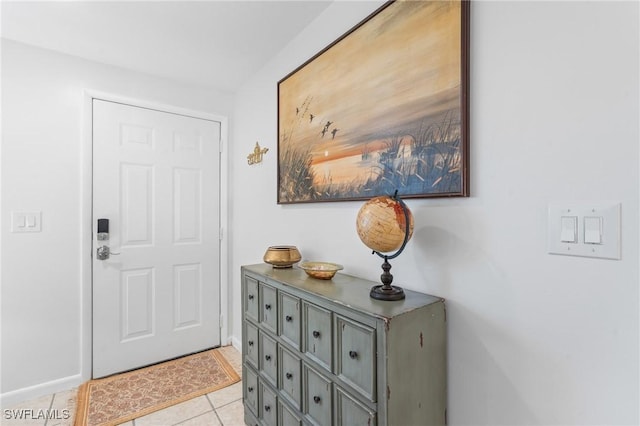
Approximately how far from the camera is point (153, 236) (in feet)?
7.80

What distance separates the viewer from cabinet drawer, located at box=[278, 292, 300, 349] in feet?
4.14

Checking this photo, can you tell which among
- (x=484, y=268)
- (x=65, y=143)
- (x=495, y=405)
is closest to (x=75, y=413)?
(x=65, y=143)

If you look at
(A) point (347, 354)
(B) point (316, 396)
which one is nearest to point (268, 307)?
(B) point (316, 396)

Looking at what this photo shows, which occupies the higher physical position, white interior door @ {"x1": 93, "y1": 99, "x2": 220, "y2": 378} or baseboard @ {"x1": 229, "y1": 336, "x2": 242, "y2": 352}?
white interior door @ {"x1": 93, "y1": 99, "x2": 220, "y2": 378}

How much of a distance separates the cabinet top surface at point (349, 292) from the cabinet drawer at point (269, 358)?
32cm

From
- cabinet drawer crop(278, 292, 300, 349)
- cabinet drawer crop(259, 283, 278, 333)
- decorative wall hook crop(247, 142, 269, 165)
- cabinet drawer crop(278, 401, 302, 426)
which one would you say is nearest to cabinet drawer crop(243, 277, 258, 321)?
cabinet drawer crop(259, 283, 278, 333)

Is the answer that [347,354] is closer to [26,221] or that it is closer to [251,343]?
[251,343]

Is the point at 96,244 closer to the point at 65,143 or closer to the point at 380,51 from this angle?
the point at 65,143

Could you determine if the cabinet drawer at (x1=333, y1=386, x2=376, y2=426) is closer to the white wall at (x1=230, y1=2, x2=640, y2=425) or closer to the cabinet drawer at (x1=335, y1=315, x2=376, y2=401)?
the cabinet drawer at (x1=335, y1=315, x2=376, y2=401)

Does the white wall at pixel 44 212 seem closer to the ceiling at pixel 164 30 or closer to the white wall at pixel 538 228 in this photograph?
the ceiling at pixel 164 30

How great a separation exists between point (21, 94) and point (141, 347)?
192cm

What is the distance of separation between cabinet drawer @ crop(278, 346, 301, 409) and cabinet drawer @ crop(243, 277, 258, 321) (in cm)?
28

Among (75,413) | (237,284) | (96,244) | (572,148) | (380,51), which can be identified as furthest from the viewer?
(237,284)

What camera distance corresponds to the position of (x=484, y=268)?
980mm
